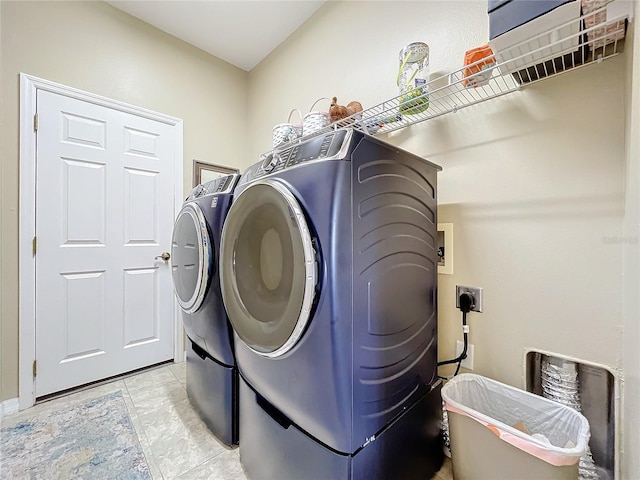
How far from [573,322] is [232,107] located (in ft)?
9.65

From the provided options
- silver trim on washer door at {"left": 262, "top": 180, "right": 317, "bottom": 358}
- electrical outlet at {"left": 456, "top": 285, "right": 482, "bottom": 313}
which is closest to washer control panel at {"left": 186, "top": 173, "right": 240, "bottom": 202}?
silver trim on washer door at {"left": 262, "top": 180, "right": 317, "bottom": 358}

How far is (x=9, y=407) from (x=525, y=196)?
9.73 ft

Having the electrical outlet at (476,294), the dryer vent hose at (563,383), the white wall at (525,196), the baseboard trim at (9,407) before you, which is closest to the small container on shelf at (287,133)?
the white wall at (525,196)

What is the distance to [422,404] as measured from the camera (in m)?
1.07

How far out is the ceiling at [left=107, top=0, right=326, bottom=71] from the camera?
1973 millimetres

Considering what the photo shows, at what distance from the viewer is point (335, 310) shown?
0.76m

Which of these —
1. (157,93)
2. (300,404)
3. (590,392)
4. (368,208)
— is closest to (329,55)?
(157,93)

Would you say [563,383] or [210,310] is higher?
[210,310]

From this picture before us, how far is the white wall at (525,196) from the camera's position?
942 millimetres

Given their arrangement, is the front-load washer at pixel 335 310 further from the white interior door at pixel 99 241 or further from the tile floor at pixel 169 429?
the white interior door at pixel 99 241

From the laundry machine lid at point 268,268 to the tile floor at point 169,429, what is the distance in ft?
2.38

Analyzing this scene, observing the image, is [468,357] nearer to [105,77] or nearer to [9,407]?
[9,407]

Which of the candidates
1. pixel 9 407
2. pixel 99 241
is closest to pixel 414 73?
pixel 99 241

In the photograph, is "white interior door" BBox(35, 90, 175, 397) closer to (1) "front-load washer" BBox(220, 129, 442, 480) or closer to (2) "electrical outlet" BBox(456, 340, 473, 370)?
(1) "front-load washer" BBox(220, 129, 442, 480)
